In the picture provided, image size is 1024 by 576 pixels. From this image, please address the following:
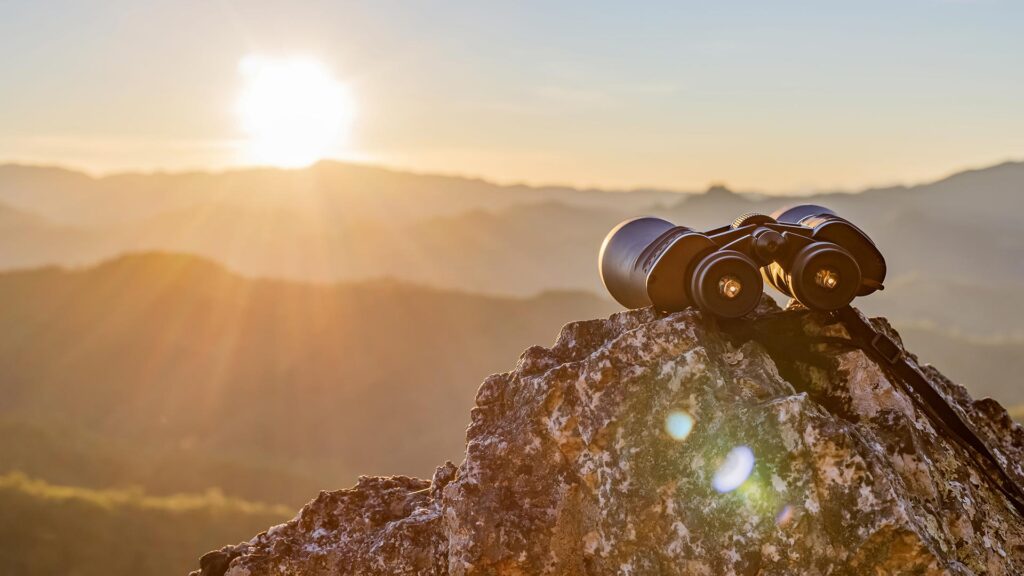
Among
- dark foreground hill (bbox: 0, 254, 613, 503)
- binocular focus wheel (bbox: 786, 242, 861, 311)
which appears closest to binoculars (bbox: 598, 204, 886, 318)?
binocular focus wheel (bbox: 786, 242, 861, 311)

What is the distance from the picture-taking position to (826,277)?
463 centimetres

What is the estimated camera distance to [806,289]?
4.64 metres

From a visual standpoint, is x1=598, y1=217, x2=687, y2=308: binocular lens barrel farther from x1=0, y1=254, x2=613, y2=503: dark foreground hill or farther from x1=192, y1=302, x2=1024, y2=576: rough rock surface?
x1=0, y1=254, x2=613, y2=503: dark foreground hill

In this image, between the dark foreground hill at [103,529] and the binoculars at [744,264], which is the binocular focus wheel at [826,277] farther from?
the dark foreground hill at [103,529]

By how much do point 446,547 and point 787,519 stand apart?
1797 millimetres

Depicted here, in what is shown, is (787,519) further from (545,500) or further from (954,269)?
(954,269)

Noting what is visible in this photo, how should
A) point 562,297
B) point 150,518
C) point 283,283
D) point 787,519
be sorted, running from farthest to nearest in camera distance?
point 562,297 < point 283,283 < point 150,518 < point 787,519

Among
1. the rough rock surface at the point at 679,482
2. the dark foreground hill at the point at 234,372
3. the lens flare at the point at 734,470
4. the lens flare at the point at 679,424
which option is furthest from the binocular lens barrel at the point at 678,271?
the dark foreground hill at the point at 234,372

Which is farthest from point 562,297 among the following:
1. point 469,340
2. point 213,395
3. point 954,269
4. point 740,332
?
point 740,332

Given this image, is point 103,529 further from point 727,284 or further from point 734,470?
point 734,470

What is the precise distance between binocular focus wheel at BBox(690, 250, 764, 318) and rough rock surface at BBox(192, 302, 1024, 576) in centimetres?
15

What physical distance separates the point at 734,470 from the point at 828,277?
1.22 metres

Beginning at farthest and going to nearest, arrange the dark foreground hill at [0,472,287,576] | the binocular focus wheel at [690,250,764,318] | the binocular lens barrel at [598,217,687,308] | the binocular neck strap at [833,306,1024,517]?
the dark foreground hill at [0,472,287,576] → the binocular lens barrel at [598,217,687,308] → the binocular neck strap at [833,306,1024,517] → the binocular focus wheel at [690,250,764,318]

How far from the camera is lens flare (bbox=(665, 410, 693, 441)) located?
428 centimetres
